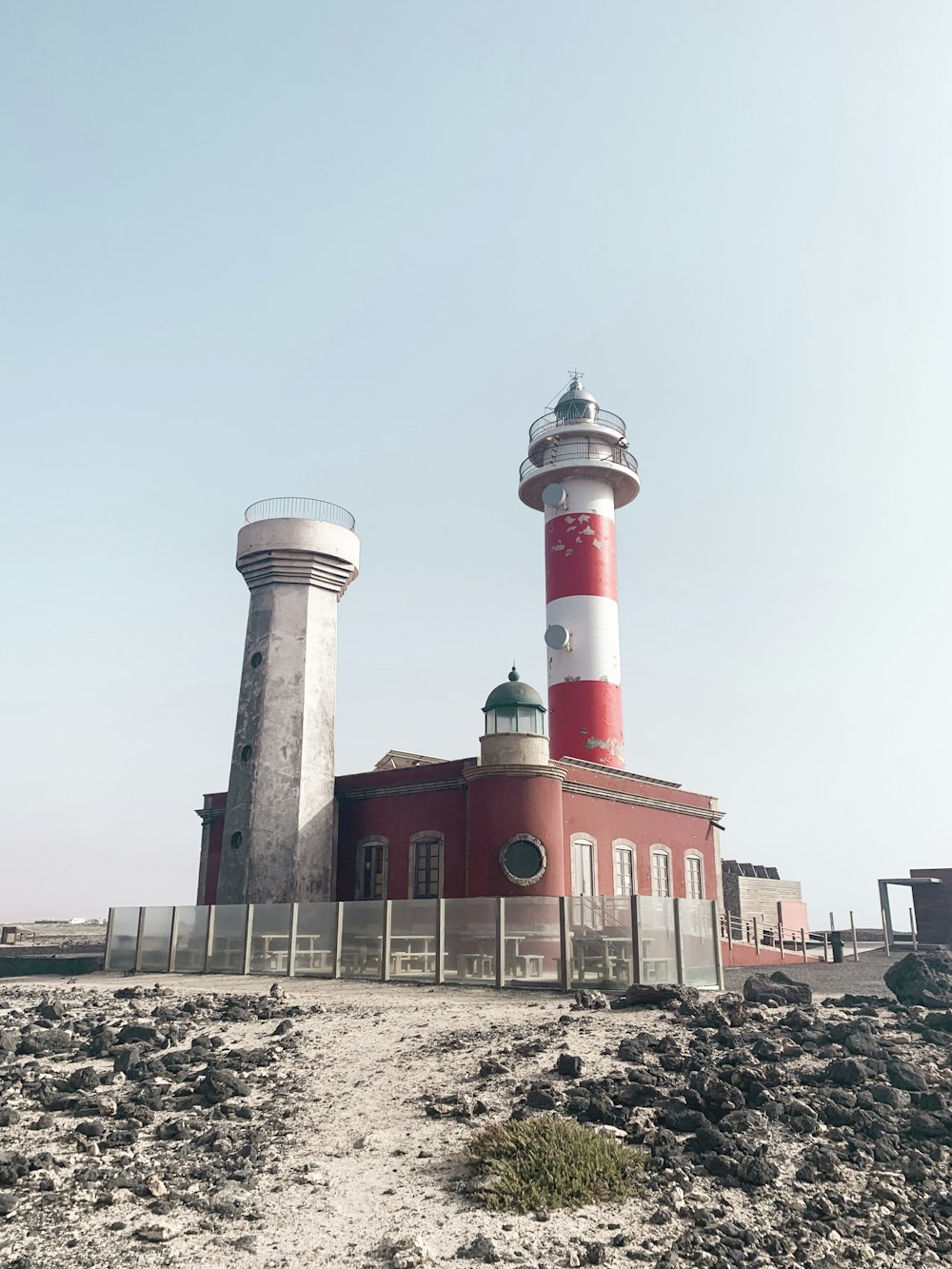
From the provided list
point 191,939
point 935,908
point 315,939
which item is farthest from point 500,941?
point 935,908

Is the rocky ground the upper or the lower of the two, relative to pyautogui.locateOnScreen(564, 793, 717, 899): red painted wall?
lower

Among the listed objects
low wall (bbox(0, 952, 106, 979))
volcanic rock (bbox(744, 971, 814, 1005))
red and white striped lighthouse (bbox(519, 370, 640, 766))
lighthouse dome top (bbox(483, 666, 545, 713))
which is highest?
red and white striped lighthouse (bbox(519, 370, 640, 766))

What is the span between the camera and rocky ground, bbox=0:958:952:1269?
8289mm

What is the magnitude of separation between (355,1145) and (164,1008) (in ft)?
27.2

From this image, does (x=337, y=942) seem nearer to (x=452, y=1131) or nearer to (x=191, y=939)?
(x=191, y=939)

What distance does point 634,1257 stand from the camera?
796 centimetres

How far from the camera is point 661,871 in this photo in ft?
99.5

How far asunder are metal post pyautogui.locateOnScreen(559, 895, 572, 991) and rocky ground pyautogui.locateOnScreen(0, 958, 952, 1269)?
2320 mm

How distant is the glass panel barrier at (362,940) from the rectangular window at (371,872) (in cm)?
549

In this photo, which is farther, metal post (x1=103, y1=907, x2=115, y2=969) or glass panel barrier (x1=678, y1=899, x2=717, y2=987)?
metal post (x1=103, y1=907, x2=115, y2=969)

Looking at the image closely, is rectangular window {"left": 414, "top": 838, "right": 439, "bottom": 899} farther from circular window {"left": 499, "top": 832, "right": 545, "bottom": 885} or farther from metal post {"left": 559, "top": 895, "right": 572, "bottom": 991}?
metal post {"left": 559, "top": 895, "right": 572, "bottom": 991}

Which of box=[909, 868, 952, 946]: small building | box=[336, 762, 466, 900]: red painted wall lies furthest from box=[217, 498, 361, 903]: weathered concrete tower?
box=[909, 868, 952, 946]: small building

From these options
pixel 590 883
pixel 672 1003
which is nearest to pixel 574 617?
pixel 590 883

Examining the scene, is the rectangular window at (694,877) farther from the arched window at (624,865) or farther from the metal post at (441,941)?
the metal post at (441,941)
